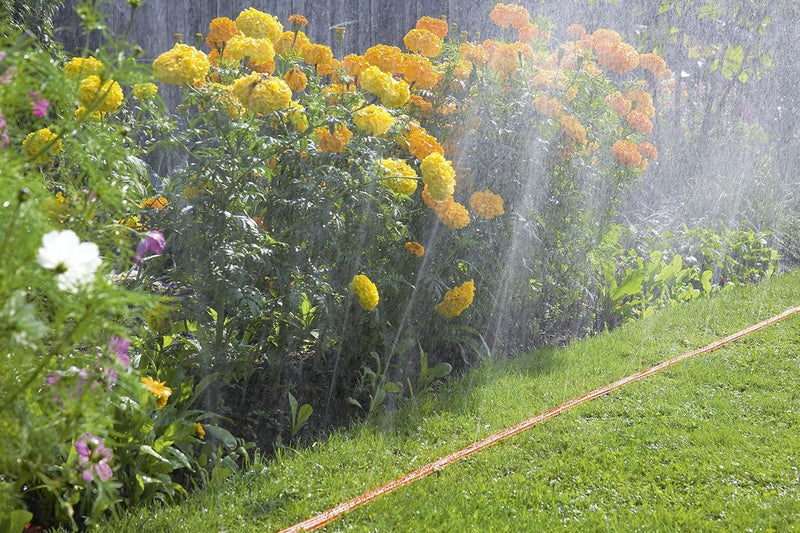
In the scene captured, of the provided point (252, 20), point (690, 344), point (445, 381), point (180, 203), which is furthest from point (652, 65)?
point (180, 203)

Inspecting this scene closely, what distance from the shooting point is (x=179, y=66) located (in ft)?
7.86

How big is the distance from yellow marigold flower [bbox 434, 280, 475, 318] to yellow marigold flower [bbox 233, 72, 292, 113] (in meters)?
1.11

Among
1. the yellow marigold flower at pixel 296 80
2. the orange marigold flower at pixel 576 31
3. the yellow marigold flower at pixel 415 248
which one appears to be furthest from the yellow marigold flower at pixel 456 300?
the orange marigold flower at pixel 576 31

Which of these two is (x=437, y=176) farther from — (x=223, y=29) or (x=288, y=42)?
(x=223, y=29)

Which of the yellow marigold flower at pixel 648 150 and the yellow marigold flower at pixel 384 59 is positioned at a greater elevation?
the yellow marigold flower at pixel 384 59

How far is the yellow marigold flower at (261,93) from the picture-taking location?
244 cm

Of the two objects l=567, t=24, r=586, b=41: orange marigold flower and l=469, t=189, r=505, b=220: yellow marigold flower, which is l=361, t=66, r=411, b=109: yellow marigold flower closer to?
l=469, t=189, r=505, b=220: yellow marigold flower

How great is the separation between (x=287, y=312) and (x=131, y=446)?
2.45ft

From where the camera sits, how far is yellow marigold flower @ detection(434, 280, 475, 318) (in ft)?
10.3

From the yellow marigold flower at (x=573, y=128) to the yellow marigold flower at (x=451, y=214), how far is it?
3.11ft

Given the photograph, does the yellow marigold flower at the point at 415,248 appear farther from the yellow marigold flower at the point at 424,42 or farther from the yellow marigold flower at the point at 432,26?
the yellow marigold flower at the point at 432,26

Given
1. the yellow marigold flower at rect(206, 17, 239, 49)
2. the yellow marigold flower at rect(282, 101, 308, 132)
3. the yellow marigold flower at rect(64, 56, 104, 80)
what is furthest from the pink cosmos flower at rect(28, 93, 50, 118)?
the yellow marigold flower at rect(206, 17, 239, 49)

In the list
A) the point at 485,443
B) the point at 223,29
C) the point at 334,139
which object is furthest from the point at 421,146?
the point at 485,443

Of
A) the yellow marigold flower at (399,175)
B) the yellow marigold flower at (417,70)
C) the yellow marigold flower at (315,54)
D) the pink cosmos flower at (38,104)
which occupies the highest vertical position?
the yellow marigold flower at (315,54)
